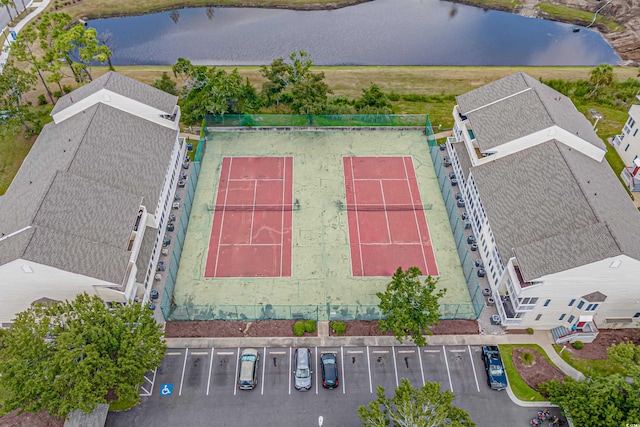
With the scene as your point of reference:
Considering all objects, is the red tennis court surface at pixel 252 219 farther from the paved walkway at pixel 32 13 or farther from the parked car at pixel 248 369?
the paved walkway at pixel 32 13

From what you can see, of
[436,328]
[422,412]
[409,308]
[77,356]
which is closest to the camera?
[422,412]

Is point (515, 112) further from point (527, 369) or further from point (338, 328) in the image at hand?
point (338, 328)

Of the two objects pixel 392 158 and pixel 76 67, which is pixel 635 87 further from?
pixel 76 67

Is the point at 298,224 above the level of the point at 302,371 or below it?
above

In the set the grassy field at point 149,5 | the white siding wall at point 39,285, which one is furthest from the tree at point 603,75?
the white siding wall at point 39,285

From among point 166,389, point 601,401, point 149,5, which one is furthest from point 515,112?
point 149,5

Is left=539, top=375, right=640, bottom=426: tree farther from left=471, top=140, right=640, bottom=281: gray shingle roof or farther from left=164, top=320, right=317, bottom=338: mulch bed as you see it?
A: left=164, top=320, right=317, bottom=338: mulch bed
